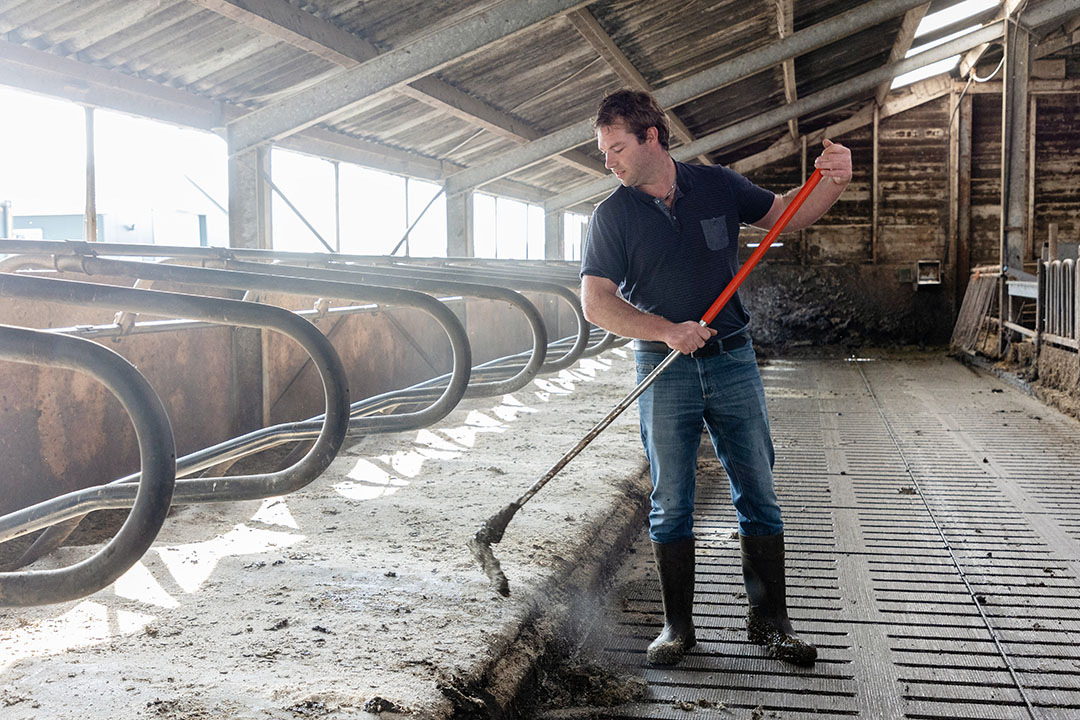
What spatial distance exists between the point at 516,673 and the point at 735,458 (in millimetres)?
927

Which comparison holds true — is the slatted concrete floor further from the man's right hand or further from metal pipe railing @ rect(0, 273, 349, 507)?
metal pipe railing @ rect(0, 273, 349, 507)

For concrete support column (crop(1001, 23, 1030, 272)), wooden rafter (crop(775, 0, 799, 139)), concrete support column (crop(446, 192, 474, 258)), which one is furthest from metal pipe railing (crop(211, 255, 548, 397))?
concrete support column (crop(1001, 23, 1030, 272))

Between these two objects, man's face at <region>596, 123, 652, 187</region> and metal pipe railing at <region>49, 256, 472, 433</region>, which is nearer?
man's face at <region>596, 123, 652, 187</region>

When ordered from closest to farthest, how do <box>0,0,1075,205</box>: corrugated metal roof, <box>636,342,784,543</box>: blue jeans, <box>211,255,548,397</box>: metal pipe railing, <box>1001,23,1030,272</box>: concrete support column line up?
<box>636,342,784,543</box>: blue jeans, <box>211,255,548,397</box>: metal pipe railing, <box>0,0,1075,205</box>: corrugated metal roof, <box>1001,23,1030,272</box>: concrete support column

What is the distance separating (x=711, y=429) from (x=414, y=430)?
2539mm

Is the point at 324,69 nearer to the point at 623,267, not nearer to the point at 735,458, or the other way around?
the point at 623,267

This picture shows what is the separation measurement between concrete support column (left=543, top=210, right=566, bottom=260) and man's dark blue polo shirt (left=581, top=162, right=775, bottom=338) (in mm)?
12358

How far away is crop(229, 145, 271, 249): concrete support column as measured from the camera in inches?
259

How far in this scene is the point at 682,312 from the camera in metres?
2.85

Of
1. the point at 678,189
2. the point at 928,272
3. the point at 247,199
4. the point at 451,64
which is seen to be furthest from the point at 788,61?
the point at 678,189

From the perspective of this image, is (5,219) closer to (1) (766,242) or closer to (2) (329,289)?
(2) (329,289)

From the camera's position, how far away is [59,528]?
142 inches

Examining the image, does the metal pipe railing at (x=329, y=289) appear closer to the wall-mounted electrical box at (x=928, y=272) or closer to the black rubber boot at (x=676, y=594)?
the black rubber boot at (x=676, y=594)

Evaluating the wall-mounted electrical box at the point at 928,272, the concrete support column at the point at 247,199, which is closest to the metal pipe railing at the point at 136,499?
the concrete support column at the point at 247,199
